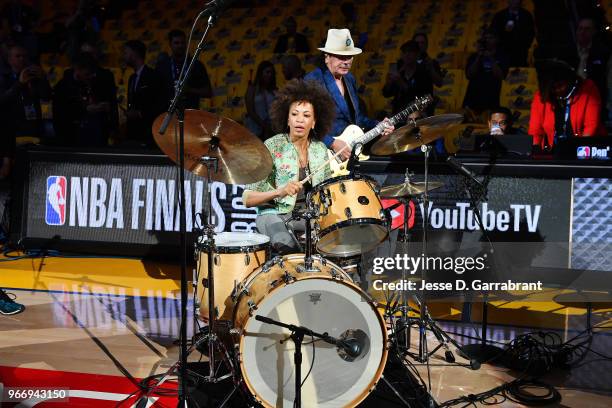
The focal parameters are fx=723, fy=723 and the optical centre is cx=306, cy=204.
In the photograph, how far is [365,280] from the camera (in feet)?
16.6

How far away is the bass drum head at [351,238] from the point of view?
4324mm

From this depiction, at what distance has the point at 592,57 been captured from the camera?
28.2ft

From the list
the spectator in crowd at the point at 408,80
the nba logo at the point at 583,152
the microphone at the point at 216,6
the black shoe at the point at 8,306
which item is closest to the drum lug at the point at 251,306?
the microphone at the point at 216,6

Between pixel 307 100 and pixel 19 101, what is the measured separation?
A: 5434 mm

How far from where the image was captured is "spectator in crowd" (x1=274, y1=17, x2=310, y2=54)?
11445 mm

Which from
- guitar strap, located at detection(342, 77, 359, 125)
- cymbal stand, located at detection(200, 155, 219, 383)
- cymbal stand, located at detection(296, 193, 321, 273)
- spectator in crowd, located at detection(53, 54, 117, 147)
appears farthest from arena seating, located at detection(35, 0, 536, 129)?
cymbal stand, located at detection(296, 193, 321, 273)

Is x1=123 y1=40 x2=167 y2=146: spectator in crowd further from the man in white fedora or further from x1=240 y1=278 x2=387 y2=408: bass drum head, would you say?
x1=240 y1=278 x2=387 y2=408: bass drum head

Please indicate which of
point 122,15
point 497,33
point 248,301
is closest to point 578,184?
point 248,301

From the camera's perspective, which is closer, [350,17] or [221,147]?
[221,147]

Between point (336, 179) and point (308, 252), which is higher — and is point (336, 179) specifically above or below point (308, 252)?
above

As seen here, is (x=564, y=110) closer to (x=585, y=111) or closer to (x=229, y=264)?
(x=585, y=111)

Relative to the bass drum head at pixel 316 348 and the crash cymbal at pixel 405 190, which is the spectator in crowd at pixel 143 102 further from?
the bass drum head at pixel 316 348

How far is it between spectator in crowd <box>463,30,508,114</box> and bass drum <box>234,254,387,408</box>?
6.25 m

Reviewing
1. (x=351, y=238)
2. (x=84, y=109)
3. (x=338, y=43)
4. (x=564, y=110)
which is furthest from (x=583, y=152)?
(x=84, y=109)
